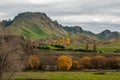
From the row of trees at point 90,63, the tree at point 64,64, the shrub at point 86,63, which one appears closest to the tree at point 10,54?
the tree at point 64,64

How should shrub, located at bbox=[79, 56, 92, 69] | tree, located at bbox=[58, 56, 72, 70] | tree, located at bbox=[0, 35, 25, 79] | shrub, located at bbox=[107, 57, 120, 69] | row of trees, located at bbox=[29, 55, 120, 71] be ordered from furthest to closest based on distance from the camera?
shrub, located at bbox=[107, 57, 120, 69]
shrub, located at bbox=[79, 56, 92, 69]
row of trees, located at bbox=[29, 55, 120, 71]
tree, located at bbox=[58, 56, 72, 70]
tree, located at bbox=[0, 35, 25, 79]

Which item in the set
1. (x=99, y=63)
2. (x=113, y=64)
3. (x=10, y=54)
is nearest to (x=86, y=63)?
(x=99, y=63)

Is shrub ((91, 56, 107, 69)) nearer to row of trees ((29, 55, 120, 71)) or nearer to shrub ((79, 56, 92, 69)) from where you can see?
row of trees ((29, 55, 120, 71))

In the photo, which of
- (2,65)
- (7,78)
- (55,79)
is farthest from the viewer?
(55,79)

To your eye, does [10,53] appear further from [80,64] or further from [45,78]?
[80,64]

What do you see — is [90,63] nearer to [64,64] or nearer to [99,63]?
[99,63]

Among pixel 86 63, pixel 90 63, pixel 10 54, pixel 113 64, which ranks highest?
pixel 10 54

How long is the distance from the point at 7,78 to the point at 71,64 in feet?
334

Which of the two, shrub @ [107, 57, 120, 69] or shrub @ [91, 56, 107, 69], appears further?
shrub @ [107, 57, 120, 69]

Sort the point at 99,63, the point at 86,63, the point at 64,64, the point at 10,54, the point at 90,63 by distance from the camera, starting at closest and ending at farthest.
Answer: the point at 10,54
the point at 64,64
the point at 86,63
the point at 99,63
the point at 90,63

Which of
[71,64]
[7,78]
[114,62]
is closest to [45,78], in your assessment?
[7,78]

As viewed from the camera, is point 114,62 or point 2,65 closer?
point 2,65

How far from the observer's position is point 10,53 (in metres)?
76.1

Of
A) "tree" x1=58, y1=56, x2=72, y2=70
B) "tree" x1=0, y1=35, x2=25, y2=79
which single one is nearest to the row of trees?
"tree" x1=58, y1=56, x2=72, y2=70
